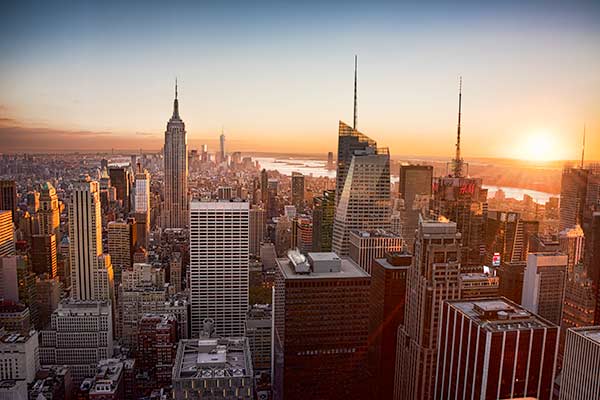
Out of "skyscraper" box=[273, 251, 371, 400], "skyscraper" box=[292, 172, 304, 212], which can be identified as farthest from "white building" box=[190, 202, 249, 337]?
"skyscraper" box=[273, 251, 371, 400]

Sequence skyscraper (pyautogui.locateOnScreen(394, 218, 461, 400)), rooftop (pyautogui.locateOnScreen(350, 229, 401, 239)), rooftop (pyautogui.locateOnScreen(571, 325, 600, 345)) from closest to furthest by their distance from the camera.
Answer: rooftop (pyautogui.locateOnScreen(571, 325, 600, 345))
skyscraper (pyautogui.locateOnScreen(394, 218, 461, 400))
rooftop (pyautogui.locateOnScreen(350, 229, 401, 239))

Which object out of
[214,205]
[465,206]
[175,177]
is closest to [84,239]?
[175,177]

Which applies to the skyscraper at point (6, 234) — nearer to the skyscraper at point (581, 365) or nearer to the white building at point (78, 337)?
the white building at point (78, 337)

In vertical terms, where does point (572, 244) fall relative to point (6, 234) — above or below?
above

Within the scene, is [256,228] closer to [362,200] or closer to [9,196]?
[362,200]

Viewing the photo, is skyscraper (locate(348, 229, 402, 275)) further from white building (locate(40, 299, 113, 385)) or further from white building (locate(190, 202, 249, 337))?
white building (locate(40, 299, 113, 385))

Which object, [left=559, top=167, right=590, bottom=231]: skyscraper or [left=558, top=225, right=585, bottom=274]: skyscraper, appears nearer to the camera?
[left=559, top=167, right=590, bottom=231]: skyscraper
